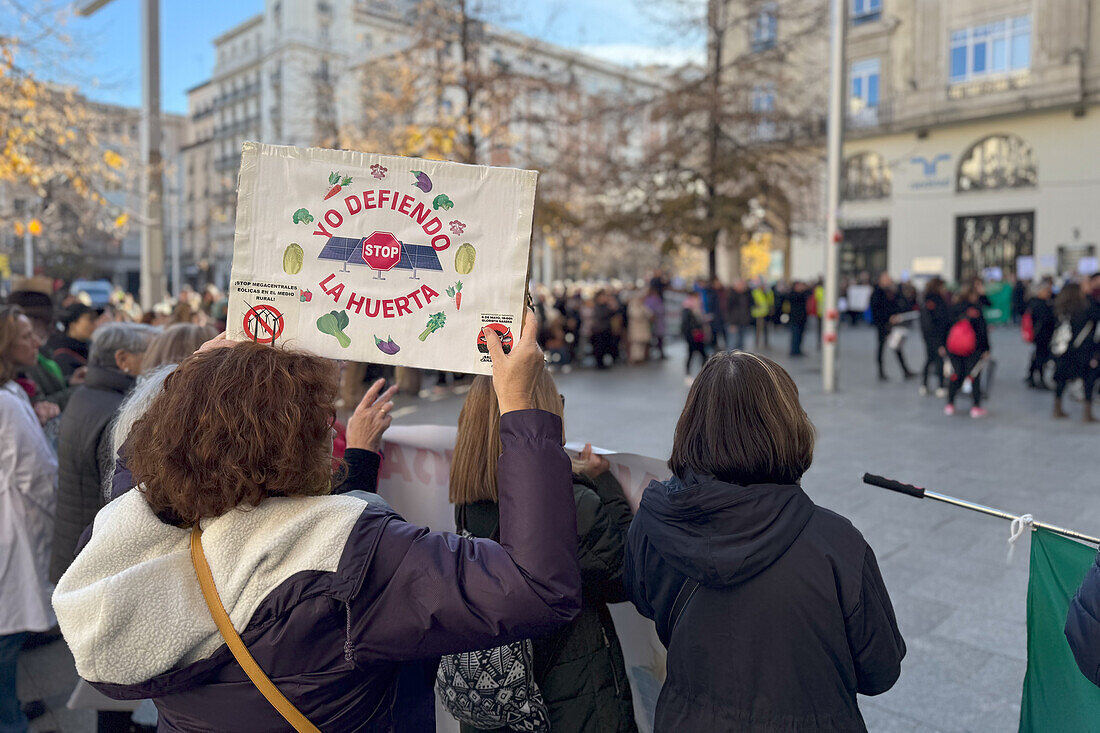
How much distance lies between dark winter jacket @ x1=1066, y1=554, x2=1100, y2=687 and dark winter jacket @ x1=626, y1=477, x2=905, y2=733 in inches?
14.7

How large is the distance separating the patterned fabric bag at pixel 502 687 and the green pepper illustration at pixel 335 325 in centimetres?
95

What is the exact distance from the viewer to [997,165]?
30.9 m

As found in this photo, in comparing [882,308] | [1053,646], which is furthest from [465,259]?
[882,308]

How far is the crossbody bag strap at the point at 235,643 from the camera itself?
1.54 m

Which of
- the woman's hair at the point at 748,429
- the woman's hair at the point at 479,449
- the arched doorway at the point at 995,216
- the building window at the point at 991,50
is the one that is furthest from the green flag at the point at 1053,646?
the building window at the point at 991,50

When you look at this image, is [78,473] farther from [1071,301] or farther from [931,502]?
[1071,301]

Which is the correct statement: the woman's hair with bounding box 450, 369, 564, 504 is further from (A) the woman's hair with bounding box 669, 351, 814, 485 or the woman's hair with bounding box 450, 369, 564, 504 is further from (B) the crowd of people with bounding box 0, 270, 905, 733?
(A) the woman's hair with bounding box 669, 351, 814, 485

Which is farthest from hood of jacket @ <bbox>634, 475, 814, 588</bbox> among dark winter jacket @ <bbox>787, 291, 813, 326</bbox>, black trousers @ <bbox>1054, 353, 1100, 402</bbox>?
dark winter jacket @ <bbox>787, 291, 813, 326</bbox>

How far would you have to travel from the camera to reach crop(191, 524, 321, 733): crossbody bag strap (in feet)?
5.05

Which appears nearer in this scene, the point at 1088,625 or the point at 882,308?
the point at 1088,625

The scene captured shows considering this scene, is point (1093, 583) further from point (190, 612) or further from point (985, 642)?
point (985, 642)

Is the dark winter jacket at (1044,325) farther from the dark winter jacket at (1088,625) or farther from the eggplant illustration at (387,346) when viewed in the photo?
the eggplant illustration at (387,346)

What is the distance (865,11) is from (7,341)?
119 feet

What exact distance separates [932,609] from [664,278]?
16.1 m
